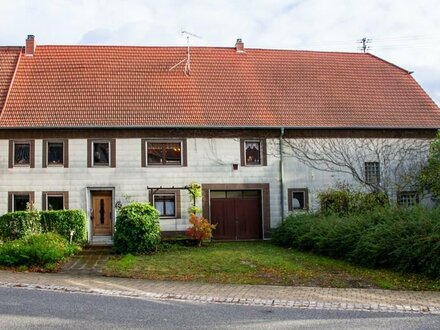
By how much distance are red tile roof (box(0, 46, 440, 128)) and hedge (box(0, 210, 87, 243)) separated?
3.94m

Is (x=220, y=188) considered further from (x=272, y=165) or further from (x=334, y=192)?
(x=334, y=192)

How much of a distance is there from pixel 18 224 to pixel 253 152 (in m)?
10.2

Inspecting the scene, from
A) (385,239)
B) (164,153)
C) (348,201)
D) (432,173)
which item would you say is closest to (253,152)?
(164,153)

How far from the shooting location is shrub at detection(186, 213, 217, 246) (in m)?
21.7

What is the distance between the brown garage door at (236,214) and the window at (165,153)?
6.97ft

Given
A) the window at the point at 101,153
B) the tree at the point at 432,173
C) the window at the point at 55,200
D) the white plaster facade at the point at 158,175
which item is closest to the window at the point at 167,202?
the white plaster facade at the point at 158,175

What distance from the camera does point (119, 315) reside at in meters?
9.34

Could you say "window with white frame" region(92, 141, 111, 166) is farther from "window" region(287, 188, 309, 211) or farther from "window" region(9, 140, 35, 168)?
"window" region(287, 188, 309, 211)

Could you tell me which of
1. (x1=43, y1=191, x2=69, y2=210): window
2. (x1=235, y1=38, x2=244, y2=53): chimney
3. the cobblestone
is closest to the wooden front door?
(x1=43, y1=191, x2=69, y2=210): window

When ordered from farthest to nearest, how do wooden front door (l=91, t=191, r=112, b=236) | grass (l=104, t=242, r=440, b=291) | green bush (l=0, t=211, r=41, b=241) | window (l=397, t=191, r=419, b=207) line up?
1. window (l=397, t=191, r=419, b=207)
2. wooden front door (l=91, t=191, r=112, b=236)
3. green bush (l=0, t=211, r=41, b=241)
4. grass (l=104, t=242, r=440, b=291)

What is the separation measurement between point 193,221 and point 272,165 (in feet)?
15.4

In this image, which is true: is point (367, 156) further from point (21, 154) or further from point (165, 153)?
point (21, 154)

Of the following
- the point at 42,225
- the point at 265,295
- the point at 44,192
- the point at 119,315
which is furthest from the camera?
the point at 44,192

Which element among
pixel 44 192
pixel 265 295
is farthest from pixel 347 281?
pixel 44 192
